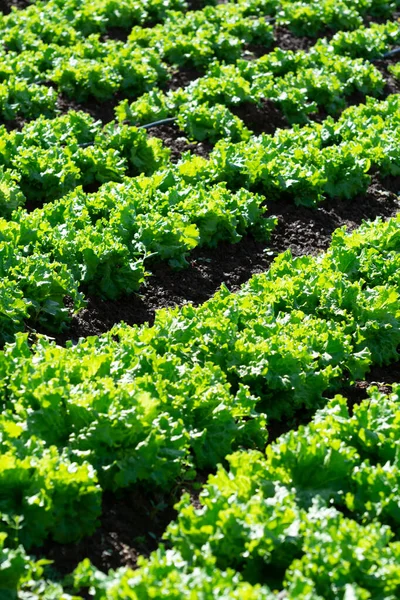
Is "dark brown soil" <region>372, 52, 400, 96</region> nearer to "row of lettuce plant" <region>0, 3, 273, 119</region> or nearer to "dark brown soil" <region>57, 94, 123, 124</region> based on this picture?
"row of lettuce plant" <region>0, 3, 273, 119</region>

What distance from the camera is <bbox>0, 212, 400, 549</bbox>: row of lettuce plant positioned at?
5.51m

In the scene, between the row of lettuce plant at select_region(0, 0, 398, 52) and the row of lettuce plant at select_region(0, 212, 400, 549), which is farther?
the row of lettuce plant at select_region(0, 0, 398, 52)

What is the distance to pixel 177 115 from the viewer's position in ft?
38.2

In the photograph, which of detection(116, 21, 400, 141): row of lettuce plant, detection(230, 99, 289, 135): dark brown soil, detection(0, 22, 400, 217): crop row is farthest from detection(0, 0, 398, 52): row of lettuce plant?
detection(230, 99, 289, 135): dark brown soil

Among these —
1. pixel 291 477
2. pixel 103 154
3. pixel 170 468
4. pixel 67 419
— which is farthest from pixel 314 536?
pixel 103 154

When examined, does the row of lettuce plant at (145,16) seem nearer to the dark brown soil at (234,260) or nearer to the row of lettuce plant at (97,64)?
the row of lettuce plant at (97,64)

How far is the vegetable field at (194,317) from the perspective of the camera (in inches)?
207

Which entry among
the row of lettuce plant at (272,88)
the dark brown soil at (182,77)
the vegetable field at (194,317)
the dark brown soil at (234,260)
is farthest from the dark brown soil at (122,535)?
the dark brown soil at (182,77)

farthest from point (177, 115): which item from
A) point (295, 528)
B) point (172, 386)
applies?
point (295, 528)

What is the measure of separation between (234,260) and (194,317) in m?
2.22

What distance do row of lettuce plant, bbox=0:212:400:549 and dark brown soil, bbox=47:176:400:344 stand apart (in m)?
0.41

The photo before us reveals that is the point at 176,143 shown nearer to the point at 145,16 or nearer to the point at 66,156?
the point at 66,156

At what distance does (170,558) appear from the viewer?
201 inches

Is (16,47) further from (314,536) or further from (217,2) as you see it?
(314,536)
